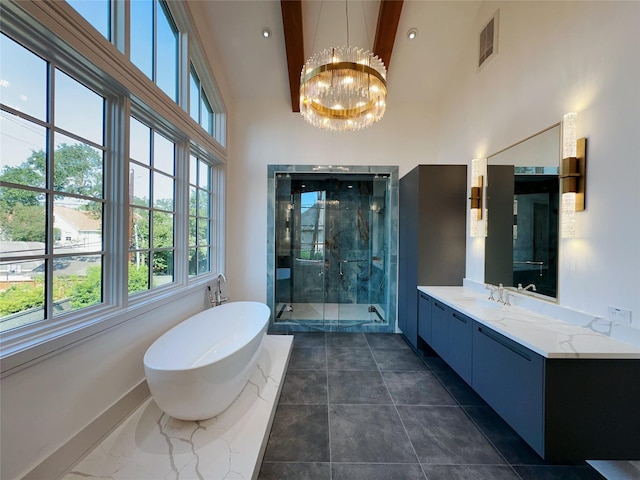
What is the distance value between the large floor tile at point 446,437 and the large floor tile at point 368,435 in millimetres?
90

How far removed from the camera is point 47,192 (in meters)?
1.44

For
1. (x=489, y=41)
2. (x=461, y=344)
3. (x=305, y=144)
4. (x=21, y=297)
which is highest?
(x=489, y=41)

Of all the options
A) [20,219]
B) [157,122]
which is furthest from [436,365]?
[157,122]

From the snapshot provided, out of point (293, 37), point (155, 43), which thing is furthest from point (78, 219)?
point (293, 37)

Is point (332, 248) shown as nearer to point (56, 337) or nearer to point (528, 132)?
point (528, 132)

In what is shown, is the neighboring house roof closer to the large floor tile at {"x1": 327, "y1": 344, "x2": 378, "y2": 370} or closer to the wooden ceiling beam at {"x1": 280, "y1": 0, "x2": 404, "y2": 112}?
the large floor tile at {"x1": 327, "y1": 344, "x2": 378, "y2": 370}

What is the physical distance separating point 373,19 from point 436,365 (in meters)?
4.13

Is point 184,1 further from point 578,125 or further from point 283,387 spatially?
point 283,387

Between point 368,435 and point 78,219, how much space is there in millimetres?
2560

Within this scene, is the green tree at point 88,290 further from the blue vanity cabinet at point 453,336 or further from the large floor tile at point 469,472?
the blue vanity cabinet at point 453,336

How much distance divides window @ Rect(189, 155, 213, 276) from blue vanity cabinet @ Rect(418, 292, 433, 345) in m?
2.84

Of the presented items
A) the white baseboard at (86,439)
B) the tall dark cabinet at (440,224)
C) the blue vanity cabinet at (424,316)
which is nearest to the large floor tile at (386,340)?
the tall dark cabinet at (440,224)

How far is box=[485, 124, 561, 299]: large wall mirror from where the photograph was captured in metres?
1.96

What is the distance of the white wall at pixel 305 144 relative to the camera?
384 centimetres
